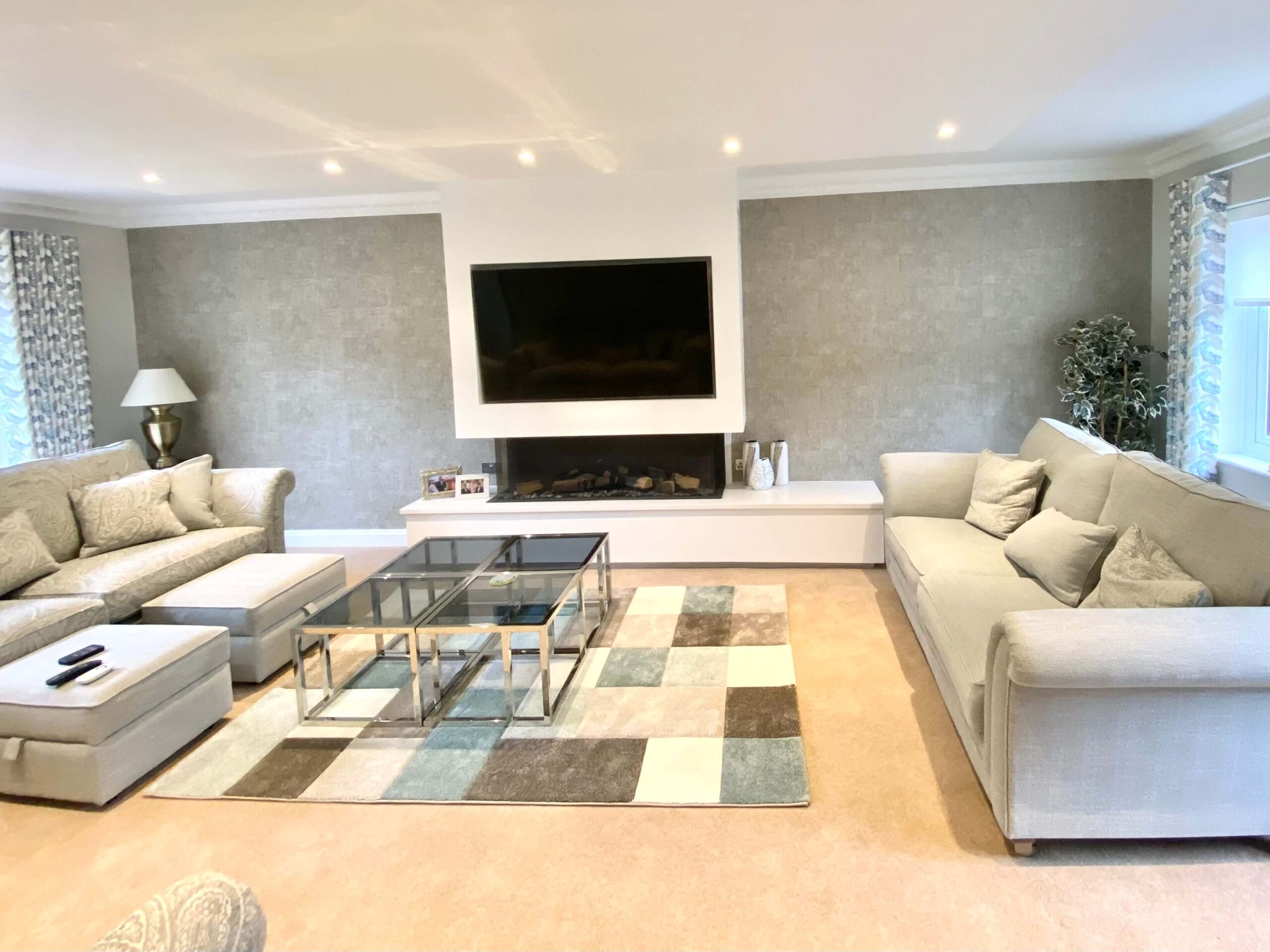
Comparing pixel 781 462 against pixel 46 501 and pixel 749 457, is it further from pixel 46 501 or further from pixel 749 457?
pixel 46 501

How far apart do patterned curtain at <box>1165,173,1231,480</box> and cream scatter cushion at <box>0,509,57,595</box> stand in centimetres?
560

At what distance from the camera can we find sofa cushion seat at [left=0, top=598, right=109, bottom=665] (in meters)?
3.18

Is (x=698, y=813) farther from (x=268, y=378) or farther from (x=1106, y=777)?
(x=268, y=378)

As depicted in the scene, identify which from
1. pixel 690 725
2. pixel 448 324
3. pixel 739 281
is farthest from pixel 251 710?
pixel 739 281

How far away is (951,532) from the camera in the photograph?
13.7 ft

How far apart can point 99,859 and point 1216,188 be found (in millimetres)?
5580

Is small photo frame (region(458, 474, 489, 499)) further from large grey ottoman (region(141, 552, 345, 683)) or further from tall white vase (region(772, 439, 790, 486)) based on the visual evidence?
tall white vase (region(772, 439, 790, 486))

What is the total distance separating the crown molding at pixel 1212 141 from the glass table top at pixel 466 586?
12.1ft

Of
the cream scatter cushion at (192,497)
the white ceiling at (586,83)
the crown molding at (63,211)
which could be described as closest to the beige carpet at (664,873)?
the cream scatter cushion at (192,497)

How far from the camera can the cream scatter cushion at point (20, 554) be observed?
369 cm

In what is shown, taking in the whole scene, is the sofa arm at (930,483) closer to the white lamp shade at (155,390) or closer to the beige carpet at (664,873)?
the beige carpet at (664,873)

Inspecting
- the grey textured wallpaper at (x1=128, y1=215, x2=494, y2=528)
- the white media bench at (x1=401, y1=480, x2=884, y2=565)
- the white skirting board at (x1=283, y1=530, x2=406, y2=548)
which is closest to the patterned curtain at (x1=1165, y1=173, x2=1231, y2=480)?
the white media bench at (x1=401, y1=480, x2=884, y2=565)

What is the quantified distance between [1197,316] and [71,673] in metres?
5.32

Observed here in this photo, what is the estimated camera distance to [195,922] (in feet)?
4.05
